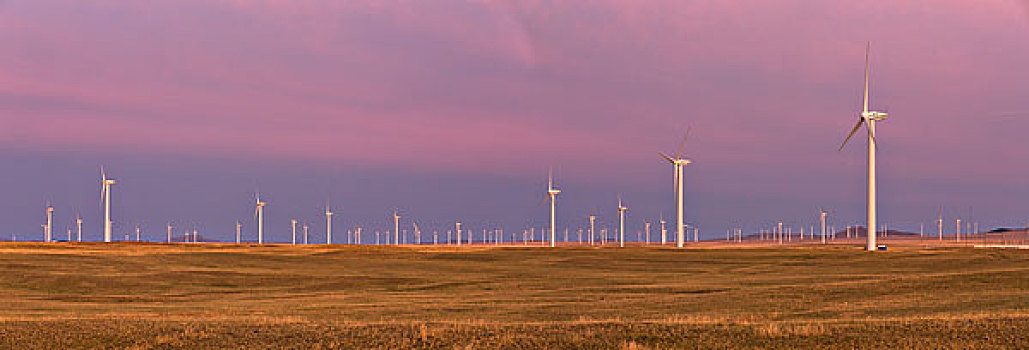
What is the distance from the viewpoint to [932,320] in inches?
890

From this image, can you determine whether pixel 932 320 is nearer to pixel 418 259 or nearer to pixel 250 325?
pixel 250 325

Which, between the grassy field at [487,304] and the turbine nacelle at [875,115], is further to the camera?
the turbine nacelle at [875,115]

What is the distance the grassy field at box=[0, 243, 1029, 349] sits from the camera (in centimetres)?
2075

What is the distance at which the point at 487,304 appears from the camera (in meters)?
42.9

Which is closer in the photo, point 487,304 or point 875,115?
point 487,304

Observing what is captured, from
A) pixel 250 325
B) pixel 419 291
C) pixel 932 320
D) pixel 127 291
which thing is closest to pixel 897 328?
pixel 932 320

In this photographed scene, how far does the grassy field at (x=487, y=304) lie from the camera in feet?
68.1

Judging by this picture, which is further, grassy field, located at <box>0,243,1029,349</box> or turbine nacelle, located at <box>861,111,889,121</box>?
turbine nacelle, located at <box>861,111,889,121</box>

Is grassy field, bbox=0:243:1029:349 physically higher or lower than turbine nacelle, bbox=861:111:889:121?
lower

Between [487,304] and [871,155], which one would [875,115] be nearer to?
[871,155]

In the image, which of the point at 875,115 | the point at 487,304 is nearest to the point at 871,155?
the point at 875,115

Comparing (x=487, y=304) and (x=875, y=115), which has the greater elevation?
(x=875, y=115)

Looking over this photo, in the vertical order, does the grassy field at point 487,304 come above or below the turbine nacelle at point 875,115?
below

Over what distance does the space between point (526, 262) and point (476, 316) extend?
70141mm
